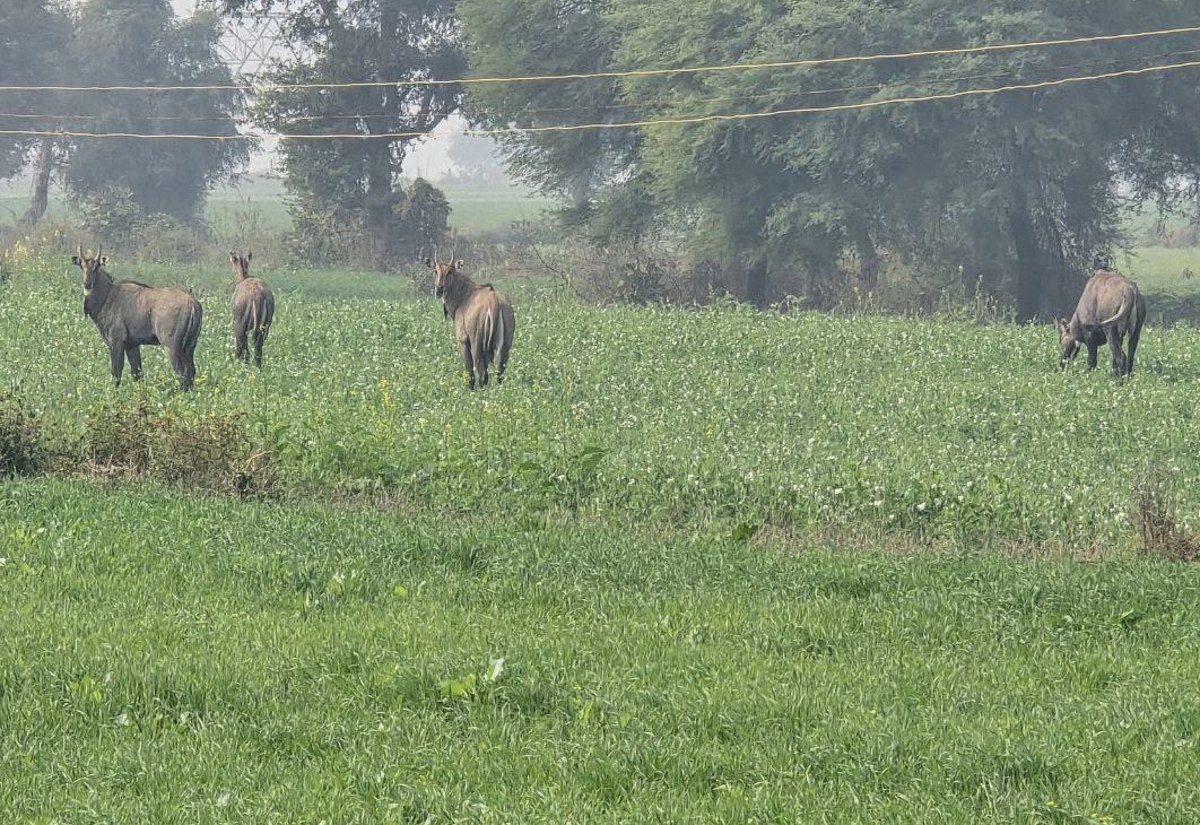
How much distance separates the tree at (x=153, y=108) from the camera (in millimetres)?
80875

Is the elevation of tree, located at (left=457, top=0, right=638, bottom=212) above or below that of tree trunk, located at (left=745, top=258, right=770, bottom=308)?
above

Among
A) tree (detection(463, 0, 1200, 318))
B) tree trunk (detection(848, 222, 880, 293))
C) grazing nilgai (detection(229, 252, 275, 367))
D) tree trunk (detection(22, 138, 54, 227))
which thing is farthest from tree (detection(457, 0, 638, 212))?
tree trunk (detection(22, 138, 54, 227))

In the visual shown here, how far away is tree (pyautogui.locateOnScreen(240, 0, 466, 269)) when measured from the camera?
203 ft

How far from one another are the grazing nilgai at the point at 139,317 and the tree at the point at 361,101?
3755 cm

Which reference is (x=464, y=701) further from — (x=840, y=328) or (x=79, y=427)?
(x=840, y=328)

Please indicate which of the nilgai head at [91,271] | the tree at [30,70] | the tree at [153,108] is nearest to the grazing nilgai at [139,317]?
the nilgai head at [91,271]

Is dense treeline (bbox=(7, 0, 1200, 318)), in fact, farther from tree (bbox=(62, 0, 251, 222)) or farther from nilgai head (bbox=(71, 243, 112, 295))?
nilgai head (bbox=(71, 243, 112, 295))

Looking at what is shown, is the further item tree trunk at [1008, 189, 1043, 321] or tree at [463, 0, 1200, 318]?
tree trunk at [1008, 189, 1043, 321]

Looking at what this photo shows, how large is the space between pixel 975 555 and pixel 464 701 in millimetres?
5593

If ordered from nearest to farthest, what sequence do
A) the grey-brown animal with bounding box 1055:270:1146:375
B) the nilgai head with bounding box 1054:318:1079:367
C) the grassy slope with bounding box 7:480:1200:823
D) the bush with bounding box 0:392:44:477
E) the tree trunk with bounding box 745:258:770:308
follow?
1. the grassy slope with bounding box 7:480:1200:823
2. the bush with bounding box 0:392:44:477
3. the grey-brown animal with bounding box 1055:270:1146:375
4. the nilgai head with bounding box 1054:318:1079:367
5. the tree trunk with bounding box 745:258:770:308

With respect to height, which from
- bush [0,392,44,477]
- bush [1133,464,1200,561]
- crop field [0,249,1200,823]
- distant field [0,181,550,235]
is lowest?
distant field [0,181,550,235]

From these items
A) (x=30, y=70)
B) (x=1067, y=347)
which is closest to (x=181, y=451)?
(x=1067, y=347)

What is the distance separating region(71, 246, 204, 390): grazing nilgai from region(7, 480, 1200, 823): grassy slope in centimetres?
975

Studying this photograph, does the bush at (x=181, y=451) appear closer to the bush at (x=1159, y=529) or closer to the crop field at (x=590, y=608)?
the crop field at (x=590, y=608)
